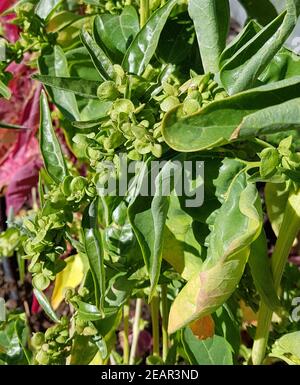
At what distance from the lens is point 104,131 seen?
1.97 feet

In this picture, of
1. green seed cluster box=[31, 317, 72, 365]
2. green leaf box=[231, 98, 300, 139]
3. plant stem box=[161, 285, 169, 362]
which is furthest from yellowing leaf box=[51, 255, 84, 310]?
green leaf box=[231, 98, 300, 139]

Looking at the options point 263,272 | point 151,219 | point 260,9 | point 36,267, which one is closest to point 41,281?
point 36,267

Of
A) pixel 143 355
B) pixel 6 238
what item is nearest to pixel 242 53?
pixel 6 238

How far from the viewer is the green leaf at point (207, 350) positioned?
774 millimetres

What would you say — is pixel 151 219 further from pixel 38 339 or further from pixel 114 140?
pixel 38 339

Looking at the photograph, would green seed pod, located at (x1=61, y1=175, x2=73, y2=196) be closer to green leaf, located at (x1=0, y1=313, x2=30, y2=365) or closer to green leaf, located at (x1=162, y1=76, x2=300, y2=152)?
green leaf, located at (x1=162, y1=76, x2=300, y2=152)

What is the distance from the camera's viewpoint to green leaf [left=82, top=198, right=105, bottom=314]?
2.01 ft

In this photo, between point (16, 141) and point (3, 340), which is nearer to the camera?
point (3, 340)

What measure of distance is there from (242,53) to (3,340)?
1.69ft

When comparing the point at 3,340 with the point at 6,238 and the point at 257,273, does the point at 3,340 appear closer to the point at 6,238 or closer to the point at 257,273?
the point at 6,238

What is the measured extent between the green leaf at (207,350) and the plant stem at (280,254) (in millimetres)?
39

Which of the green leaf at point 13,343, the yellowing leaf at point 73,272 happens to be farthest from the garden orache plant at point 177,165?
the yellowing leaf at point 73,272

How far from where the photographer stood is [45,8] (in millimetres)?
758

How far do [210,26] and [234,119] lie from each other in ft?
0.49
